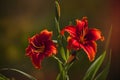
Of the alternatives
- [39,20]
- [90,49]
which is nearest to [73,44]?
[90,49]

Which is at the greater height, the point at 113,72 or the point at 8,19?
the point at 8,19

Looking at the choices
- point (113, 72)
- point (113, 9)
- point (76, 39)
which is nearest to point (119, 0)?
point (113, 9)

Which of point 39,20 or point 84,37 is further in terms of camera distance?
point 39,20

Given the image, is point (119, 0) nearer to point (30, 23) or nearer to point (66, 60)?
point (30, 23)

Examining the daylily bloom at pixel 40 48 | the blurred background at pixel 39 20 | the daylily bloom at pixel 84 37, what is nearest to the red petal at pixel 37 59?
the daylily bloom at pixel 40 48

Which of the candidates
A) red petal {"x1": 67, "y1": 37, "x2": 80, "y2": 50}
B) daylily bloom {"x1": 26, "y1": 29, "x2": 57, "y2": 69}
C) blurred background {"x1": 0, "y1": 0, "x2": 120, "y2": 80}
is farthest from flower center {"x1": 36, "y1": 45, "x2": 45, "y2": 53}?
blurred background {"x1": 0, "y1": 0, "x2": 120, "y2": 80}

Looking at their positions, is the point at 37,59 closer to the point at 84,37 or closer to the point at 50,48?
the point at 50,48
